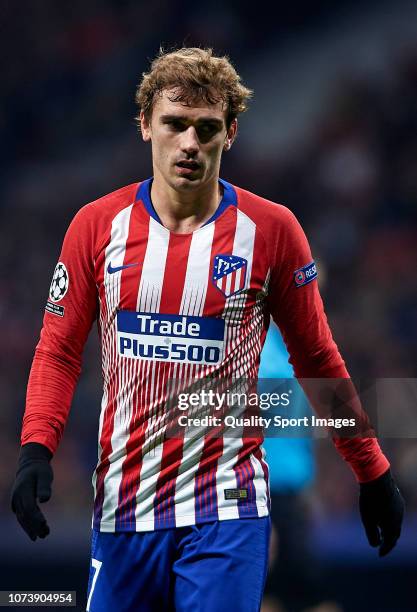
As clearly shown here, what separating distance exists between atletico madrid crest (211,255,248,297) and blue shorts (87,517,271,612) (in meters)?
0.62

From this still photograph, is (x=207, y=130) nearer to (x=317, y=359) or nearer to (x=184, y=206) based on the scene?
(x=184, y=206)

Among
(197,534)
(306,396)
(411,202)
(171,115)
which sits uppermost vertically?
(411,202)

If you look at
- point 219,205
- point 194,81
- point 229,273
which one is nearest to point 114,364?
point 229,273

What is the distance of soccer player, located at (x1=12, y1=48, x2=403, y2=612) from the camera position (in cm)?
262

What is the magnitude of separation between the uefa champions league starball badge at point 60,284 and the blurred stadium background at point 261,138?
3.70 metres

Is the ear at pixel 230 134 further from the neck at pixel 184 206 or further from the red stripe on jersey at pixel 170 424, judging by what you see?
the red stripe on jersey at pixel 170 424

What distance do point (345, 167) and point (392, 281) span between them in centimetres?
98

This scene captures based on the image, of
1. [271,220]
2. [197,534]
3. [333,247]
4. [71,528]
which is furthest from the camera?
[333,247]

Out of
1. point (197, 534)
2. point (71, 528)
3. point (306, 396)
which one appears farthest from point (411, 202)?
point (197, 534)

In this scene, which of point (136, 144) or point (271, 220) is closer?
point (271, 220)

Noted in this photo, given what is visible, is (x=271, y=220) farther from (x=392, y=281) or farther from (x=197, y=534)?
(x=392, y=281)

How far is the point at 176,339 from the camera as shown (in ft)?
8.89

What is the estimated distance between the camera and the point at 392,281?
7203mm

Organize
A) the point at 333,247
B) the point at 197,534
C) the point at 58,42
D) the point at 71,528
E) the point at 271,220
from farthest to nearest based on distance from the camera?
the point at 58,42
the point at 333,247
the point at 71,528
the point at 271,220
the point at 197,534
